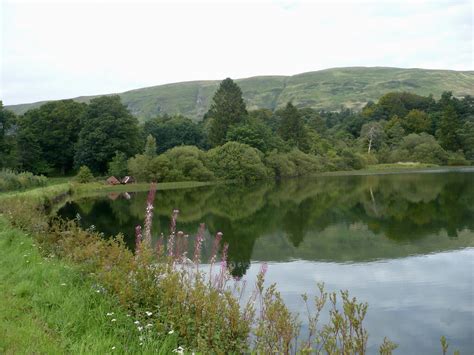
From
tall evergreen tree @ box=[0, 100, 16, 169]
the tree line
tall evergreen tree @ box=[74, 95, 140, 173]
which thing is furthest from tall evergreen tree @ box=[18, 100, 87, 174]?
tall evergreen tree @ box=[74, 95, 140, 173]

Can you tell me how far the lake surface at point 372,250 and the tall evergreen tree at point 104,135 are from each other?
1472 inches

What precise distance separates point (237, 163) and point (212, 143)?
13.8 metres

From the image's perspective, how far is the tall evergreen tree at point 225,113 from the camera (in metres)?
80.6

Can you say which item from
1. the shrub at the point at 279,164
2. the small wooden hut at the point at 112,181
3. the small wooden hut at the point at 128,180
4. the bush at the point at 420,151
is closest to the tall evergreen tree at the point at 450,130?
the bush at the point at 420,151

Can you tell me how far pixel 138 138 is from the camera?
2936 inches

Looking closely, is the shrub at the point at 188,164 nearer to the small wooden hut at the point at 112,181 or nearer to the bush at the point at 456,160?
the small wooden hut at the point at 112,181

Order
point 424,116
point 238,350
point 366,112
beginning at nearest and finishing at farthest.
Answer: point 238,350 → point 424,116 → point 366,112

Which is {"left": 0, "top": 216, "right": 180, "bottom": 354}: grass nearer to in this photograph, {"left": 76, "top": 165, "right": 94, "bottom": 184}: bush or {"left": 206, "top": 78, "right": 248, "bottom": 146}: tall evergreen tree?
{"left": 76, "top": 165, "right": 94, "bottom": 184}: bush

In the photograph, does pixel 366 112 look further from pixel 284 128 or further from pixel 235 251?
pixel 235 251

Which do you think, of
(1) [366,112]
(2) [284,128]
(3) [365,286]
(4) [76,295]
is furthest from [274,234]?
(1) [366,112]

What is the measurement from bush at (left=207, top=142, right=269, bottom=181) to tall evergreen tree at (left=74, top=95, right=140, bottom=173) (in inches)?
506

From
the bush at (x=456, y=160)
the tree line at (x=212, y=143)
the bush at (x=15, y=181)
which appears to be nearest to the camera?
the bush at (x=15, y=181)

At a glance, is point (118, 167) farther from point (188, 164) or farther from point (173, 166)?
point (188, 164)

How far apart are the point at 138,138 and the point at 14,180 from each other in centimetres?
3432
